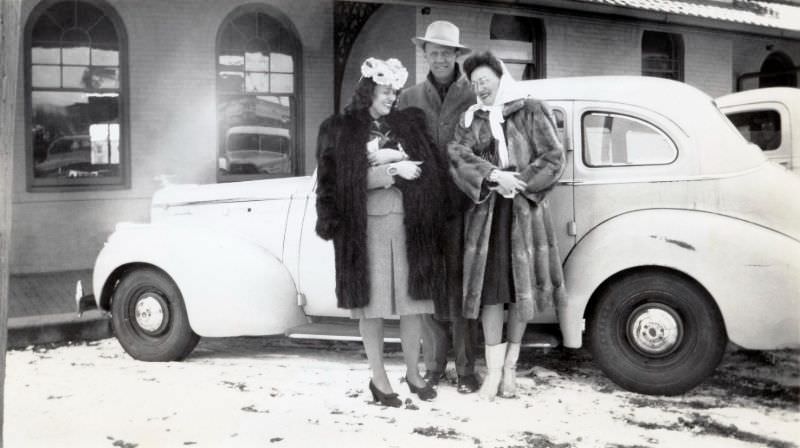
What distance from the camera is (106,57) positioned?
27.0 feet

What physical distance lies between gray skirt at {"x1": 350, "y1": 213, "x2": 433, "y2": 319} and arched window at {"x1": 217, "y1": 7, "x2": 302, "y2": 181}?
3.59m

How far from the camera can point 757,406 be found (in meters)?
3.95

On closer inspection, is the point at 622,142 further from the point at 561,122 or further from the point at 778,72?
the point at 778,72

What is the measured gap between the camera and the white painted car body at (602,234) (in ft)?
12.8

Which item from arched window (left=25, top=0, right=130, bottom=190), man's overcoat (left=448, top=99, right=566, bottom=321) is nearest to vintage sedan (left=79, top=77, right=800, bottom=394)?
man's overcoat (left=448, top=99, right=566, bottom=321)

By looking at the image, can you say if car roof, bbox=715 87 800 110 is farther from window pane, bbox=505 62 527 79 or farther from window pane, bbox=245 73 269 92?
window pane, bbox=245 73 269 92

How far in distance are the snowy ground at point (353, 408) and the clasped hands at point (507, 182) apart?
1.13 metres

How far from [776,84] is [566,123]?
1373 mm

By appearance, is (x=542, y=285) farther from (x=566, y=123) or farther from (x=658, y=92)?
(x=658, y=92)

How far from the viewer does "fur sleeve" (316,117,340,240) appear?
3.98m

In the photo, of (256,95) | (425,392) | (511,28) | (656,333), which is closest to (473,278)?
(425,392)

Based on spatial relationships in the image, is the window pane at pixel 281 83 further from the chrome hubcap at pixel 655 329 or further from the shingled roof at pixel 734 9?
the chrome hubcap at pixel 655 329

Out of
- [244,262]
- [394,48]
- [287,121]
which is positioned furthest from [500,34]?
[244,262]

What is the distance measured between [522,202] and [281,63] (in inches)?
204
